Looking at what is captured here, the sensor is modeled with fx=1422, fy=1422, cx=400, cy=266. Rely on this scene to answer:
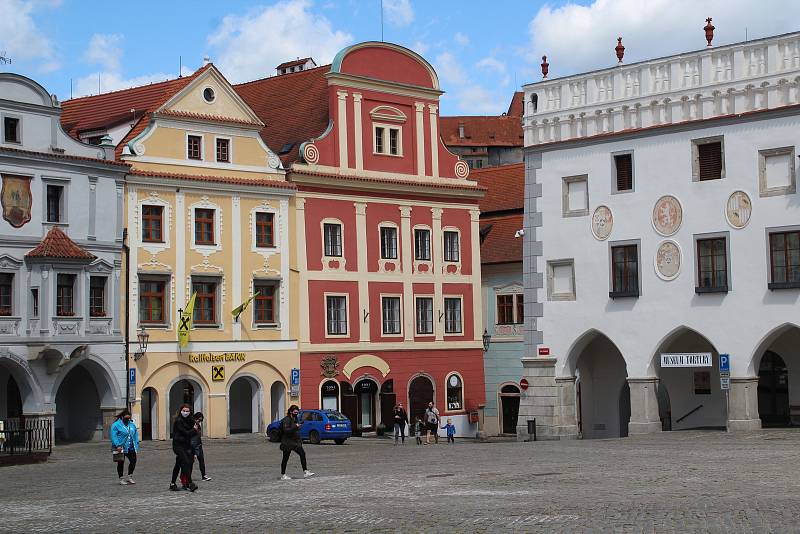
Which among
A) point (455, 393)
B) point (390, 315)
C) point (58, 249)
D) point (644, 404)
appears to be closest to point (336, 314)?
point (390, 315)

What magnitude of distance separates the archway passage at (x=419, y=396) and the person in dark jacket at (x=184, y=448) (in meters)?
34.0

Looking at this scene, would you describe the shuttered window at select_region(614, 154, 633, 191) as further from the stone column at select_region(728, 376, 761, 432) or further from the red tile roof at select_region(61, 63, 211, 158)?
the red tile roof at select_region(61, 63, 211, 158)

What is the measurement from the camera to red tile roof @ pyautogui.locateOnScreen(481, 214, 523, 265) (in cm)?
6619

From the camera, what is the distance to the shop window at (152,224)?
54.3 metres

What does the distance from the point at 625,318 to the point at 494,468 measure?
56.4ft

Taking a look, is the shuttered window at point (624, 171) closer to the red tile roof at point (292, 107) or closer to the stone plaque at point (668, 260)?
the stone plaque at point (668, 260)

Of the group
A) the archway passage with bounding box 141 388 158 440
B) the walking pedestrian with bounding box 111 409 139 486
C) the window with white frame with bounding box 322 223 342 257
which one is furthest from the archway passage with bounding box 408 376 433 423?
the walking pedestrian with bounding box 111 409 139 486

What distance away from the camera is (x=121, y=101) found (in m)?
59.7

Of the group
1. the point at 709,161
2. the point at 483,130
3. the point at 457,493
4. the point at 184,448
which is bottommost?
the point at 457,493

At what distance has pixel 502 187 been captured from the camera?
70438mm

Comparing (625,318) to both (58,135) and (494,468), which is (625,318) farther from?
(58,135)

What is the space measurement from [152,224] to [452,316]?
628 inches

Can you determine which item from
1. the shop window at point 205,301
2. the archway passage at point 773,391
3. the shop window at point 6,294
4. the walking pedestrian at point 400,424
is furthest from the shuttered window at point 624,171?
the shop window at point 6,294

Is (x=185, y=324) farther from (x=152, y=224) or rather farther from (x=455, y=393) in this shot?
(x=455, y=393)
